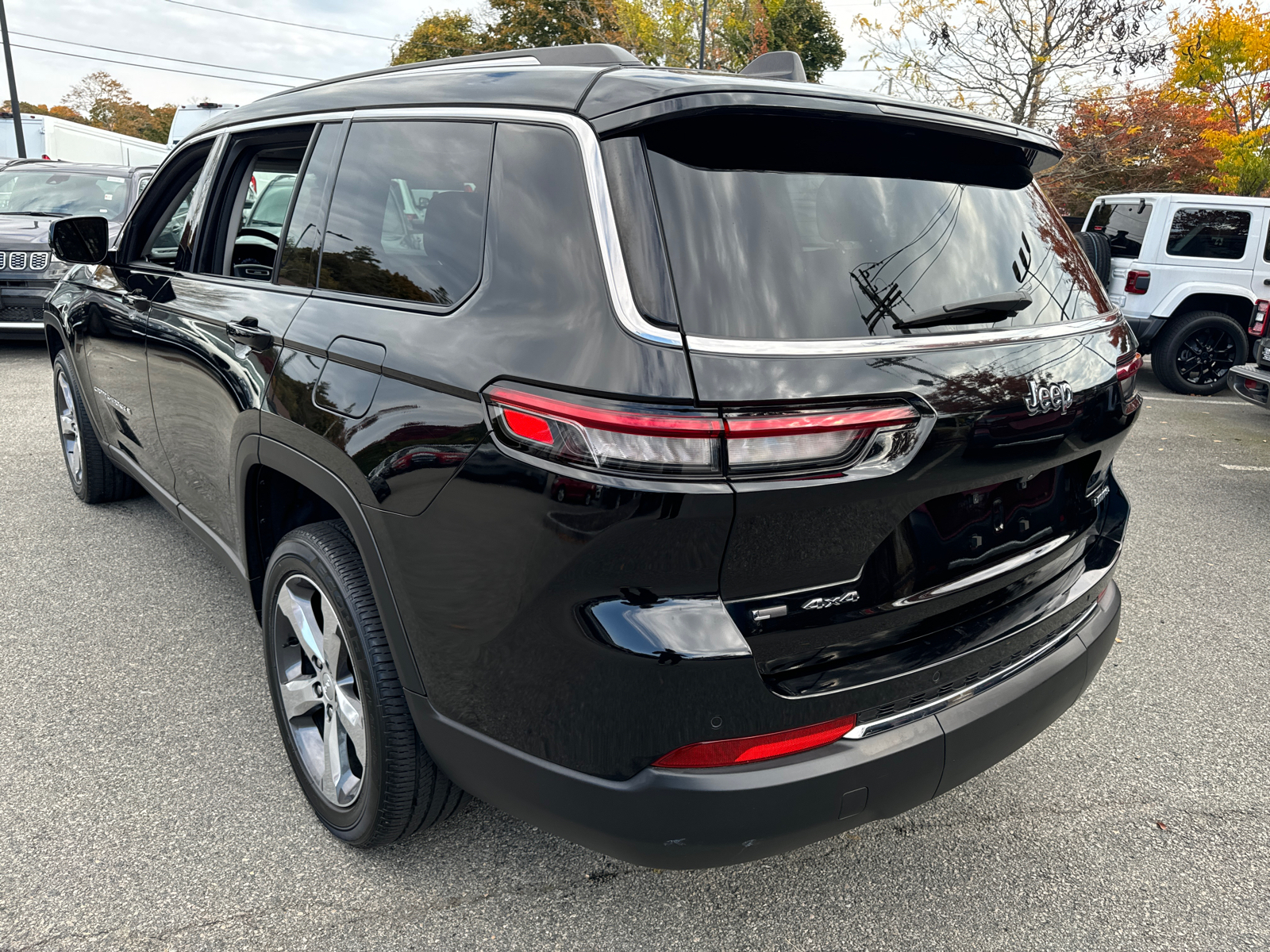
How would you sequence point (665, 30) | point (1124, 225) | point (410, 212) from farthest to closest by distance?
point (665, 30), point (1124, 225), point (410, 212)

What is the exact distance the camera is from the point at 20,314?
873 cm

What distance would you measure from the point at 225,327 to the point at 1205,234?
34.0 feet

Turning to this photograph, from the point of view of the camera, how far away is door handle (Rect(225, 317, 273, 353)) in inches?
95.0

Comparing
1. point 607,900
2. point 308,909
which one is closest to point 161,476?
point 308,909

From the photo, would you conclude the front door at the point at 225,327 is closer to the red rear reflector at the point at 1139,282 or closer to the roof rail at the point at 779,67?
the roof rail at the point at 779,67

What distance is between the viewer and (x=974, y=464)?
1778mm

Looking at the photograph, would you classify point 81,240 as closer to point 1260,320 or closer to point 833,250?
point 833,250

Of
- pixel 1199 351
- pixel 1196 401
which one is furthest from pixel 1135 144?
pixel 1196 401

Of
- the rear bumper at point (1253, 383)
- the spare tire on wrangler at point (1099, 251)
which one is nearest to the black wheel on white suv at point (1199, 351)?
the spare tire on wrangler at point (1099, 251)

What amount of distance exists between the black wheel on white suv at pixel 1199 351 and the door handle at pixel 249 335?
392 inches

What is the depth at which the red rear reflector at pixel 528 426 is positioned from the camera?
5.29 ft

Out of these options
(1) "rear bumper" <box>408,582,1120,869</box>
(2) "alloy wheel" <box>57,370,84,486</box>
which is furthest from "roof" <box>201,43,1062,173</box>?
(2) "alloy wheel" <box>57,370,84,486</box>

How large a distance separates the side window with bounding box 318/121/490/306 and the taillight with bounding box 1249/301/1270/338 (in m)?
8.42

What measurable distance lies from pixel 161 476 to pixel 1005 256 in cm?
300
